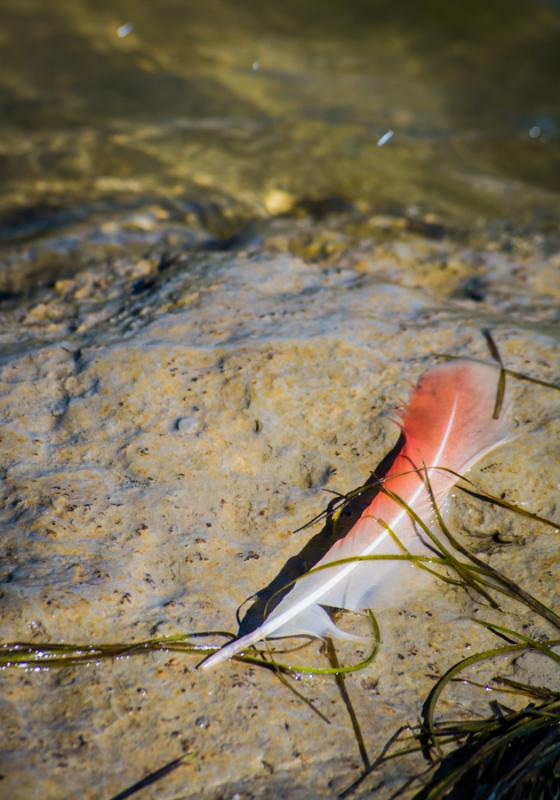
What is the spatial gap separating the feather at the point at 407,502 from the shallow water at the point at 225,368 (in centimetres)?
8

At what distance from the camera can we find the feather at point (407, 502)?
7.36ft

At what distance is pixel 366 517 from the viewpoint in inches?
97.8

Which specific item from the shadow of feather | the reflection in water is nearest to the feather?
the shadow of feather

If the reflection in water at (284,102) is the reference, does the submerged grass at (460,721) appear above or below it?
below

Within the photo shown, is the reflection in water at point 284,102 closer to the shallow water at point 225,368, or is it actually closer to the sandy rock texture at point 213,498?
the shallow water at point 225,368

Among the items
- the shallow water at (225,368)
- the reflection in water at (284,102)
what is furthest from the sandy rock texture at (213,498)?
the reflection in water at (284,102)

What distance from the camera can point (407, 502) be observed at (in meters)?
A: 2.56

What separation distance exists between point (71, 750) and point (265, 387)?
1.41 m

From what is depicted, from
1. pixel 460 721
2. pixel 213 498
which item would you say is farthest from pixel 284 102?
pixel 460 721

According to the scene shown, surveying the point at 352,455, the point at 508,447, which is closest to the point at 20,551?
the point at 352,455

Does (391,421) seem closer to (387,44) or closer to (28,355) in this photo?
(28,355)

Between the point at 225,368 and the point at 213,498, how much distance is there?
22.5 inches

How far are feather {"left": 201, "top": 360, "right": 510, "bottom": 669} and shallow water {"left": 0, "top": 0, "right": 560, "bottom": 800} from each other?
0.26 ft

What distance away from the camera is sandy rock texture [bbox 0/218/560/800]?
2004 mm
